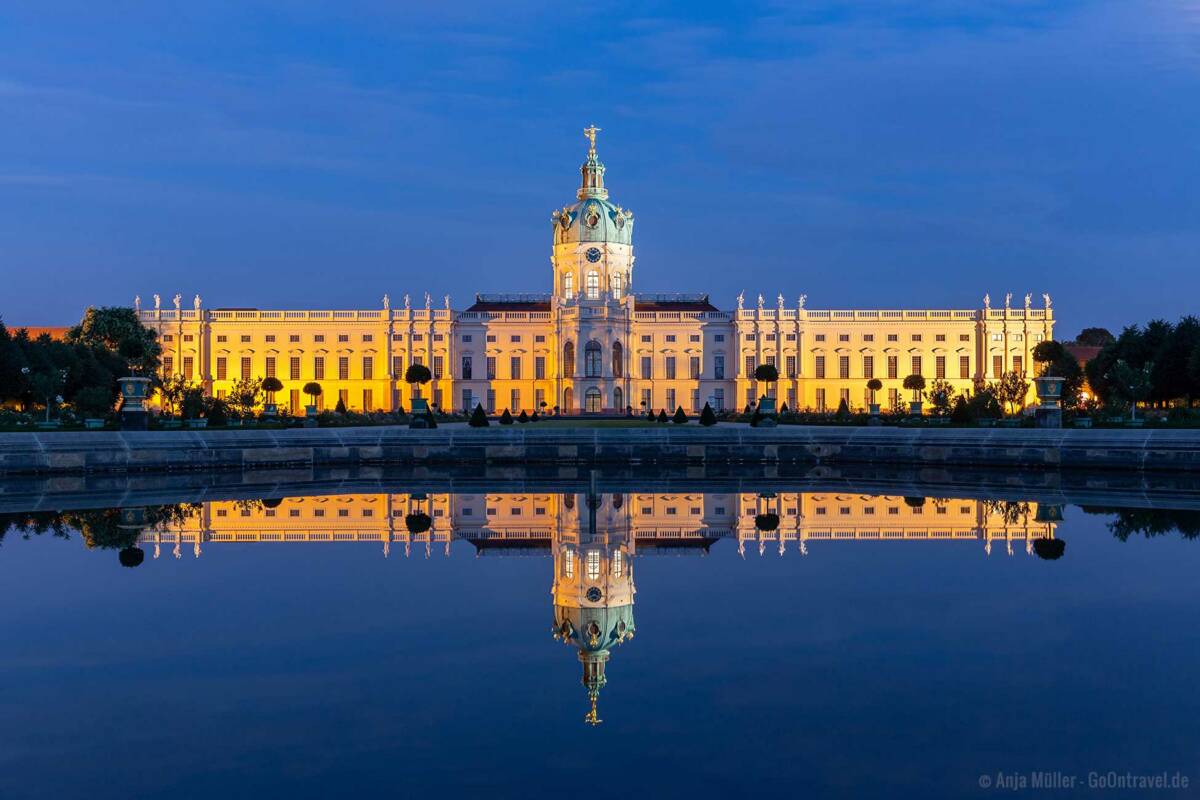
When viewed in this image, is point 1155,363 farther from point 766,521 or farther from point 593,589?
point 593,589

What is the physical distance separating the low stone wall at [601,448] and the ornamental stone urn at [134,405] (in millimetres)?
3511

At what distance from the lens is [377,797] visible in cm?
634

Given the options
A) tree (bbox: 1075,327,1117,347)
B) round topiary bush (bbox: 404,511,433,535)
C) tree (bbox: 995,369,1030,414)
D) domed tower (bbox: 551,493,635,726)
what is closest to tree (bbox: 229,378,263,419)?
tree (bbox: 995,369,1030,414)

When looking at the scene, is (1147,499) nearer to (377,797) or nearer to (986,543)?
(986,543)

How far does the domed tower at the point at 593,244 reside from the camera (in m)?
74.8

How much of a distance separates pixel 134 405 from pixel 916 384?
45.7 m

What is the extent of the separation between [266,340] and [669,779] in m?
71.2

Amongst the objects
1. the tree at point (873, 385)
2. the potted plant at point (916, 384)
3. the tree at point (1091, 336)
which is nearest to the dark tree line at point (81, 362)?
the tree at point (873, 385)

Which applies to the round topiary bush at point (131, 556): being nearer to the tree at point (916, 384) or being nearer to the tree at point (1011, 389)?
the tree at point (1011, 389)

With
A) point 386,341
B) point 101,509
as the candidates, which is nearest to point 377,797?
point 101,509

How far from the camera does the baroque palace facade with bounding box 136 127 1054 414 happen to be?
7431 centimetres

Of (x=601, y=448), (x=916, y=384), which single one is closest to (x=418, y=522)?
(x=601, y=448)

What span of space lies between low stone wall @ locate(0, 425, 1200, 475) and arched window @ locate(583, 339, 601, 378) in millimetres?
36045

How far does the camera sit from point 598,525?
712 inches
